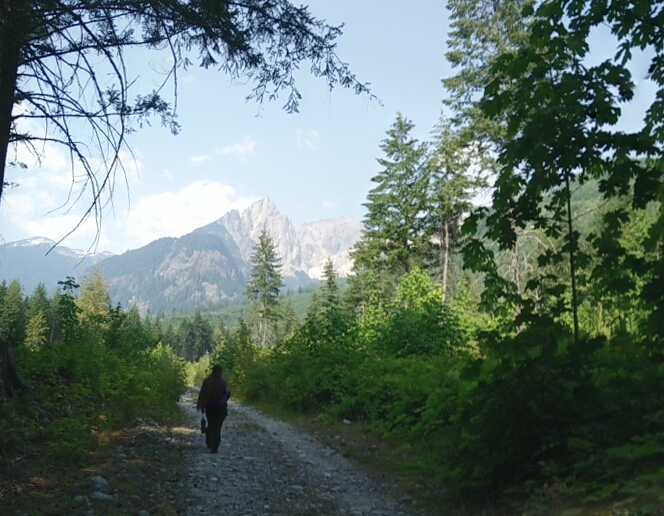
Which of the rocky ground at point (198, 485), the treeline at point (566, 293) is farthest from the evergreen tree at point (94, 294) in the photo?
the treeline at point (566, 293)

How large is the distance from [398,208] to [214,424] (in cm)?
2384

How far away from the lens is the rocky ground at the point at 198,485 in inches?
208

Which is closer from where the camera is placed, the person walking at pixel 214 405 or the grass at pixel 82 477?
the grass at pixel 82 477

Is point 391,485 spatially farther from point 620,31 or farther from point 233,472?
point 620,31

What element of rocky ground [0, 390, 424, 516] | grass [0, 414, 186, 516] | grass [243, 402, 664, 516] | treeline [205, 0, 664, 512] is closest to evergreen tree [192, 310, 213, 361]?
grass [243, 402, 664, 516]

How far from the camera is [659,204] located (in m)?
4.36

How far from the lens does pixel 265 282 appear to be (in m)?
55.2

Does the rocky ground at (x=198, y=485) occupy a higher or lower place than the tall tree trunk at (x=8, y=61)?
lower

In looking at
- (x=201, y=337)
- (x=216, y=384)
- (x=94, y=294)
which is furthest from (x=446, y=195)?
Result: (x=201, y=337)

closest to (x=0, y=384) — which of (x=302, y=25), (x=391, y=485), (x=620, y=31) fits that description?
(x=391, y=485)

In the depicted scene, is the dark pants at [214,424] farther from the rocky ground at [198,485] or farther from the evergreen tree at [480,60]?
the evergreen tree at [480,60]

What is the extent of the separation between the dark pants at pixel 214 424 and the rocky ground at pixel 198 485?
221 mm

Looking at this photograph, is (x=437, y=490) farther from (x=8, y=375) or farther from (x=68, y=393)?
(x=68, y=393)

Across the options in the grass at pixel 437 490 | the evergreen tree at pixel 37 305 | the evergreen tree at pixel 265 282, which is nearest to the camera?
the grass at pixel 437 490
